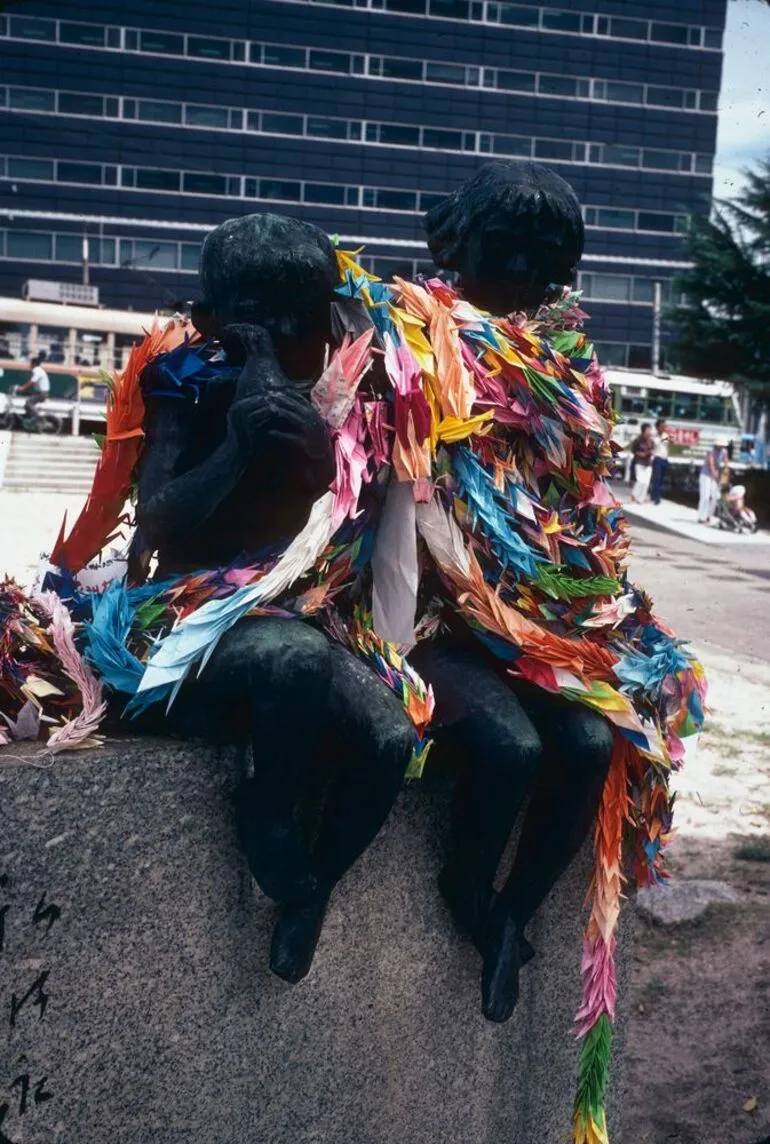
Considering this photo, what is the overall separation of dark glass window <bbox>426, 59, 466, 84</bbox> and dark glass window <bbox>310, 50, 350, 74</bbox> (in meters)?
3.90

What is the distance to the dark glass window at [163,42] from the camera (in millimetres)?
49844

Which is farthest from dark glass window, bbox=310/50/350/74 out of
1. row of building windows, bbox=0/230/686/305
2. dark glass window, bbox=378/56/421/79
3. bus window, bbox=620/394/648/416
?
bus window, bbox=620/394/648/416

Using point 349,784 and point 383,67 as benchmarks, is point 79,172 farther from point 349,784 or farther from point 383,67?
point 349,784

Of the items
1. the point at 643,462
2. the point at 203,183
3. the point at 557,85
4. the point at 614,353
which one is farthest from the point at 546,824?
the point at 614,353

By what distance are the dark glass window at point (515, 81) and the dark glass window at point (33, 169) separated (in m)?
21.6

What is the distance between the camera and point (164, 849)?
2.04 meters

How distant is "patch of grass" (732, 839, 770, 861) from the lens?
15.6 feet

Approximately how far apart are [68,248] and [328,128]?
1411 cm

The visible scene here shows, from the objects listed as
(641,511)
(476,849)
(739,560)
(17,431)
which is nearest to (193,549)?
(476,849)

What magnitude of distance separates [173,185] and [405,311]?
184ft

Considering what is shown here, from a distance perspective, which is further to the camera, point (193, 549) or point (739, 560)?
point (739, 560)

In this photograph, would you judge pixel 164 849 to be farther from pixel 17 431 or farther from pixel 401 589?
pixel 17 431

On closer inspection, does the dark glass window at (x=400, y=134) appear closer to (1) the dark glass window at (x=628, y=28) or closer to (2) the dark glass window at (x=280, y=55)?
(2) the dark glass window at (x=280, y=55)

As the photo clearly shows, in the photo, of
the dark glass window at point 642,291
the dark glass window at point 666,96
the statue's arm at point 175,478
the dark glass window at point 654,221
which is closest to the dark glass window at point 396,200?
the dark glass window at point 654,221
